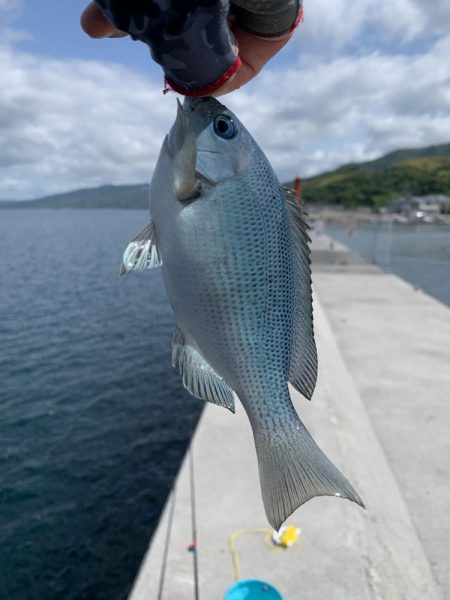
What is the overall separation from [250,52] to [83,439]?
29.1ft

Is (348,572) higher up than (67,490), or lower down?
higher up

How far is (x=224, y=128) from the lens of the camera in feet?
5.06

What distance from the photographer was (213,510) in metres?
4.27

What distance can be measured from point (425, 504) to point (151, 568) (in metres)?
2.90

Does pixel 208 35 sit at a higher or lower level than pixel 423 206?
higher

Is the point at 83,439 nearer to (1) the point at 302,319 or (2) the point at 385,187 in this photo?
(1) the point at 302,319

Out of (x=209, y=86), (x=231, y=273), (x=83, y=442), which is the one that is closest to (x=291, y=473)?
(x=231, y=273)

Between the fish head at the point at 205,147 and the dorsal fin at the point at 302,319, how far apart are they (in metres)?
0.22

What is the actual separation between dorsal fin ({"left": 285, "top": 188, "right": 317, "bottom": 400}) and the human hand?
17.5 inches

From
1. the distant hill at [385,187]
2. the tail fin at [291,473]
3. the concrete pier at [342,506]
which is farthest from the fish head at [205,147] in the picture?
the distant hill at [385,187]

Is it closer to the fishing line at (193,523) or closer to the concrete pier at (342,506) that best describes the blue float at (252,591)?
the concrete pier at (342,506)

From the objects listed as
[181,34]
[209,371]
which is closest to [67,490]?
[209,371]

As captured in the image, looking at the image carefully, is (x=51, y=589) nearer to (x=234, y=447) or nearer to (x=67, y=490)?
(x=67, y=490)

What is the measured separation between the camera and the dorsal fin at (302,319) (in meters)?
1.64
